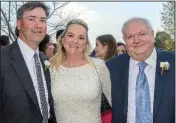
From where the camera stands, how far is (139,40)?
413 cm

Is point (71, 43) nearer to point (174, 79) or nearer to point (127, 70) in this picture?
point (127, 70)

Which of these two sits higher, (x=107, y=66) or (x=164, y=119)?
(x=107, y=66)

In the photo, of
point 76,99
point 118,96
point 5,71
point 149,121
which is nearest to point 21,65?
point 5,71

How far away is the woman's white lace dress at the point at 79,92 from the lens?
4.50m

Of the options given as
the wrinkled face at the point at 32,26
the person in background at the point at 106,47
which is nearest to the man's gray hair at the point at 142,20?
the wrinkled face at the point at 32,26

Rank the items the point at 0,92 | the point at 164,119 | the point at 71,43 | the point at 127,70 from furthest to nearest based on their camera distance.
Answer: the point at 71,43
the point at 127,70
the point at 164,119
the point at 0,92

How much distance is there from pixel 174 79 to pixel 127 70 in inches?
22.4

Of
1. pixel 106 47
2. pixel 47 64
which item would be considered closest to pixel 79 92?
pixel 47 64

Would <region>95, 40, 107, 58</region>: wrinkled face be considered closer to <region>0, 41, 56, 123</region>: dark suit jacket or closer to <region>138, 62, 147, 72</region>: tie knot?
<region>138, 62, 147, 72</region>: tie knot

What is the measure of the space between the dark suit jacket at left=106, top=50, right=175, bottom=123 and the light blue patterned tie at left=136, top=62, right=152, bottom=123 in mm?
86

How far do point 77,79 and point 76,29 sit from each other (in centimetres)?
66

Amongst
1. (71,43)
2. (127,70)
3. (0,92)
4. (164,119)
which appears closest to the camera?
(0,92)

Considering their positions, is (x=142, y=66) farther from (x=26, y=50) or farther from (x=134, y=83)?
(x=26, y=50)

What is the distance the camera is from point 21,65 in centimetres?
394
